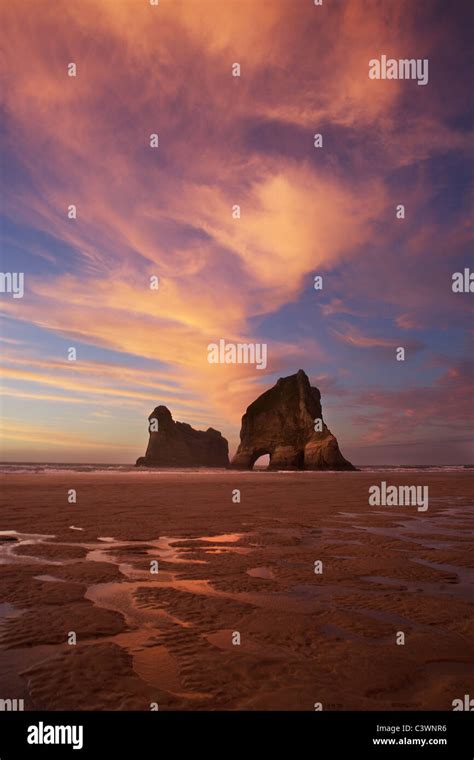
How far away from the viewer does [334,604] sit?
590 centimetres

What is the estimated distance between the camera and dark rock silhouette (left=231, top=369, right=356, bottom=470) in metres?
82.2

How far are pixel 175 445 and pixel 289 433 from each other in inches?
1838

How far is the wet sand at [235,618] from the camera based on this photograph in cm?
365

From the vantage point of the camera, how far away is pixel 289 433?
92500mm

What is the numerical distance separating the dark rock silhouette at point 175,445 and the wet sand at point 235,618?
102m
